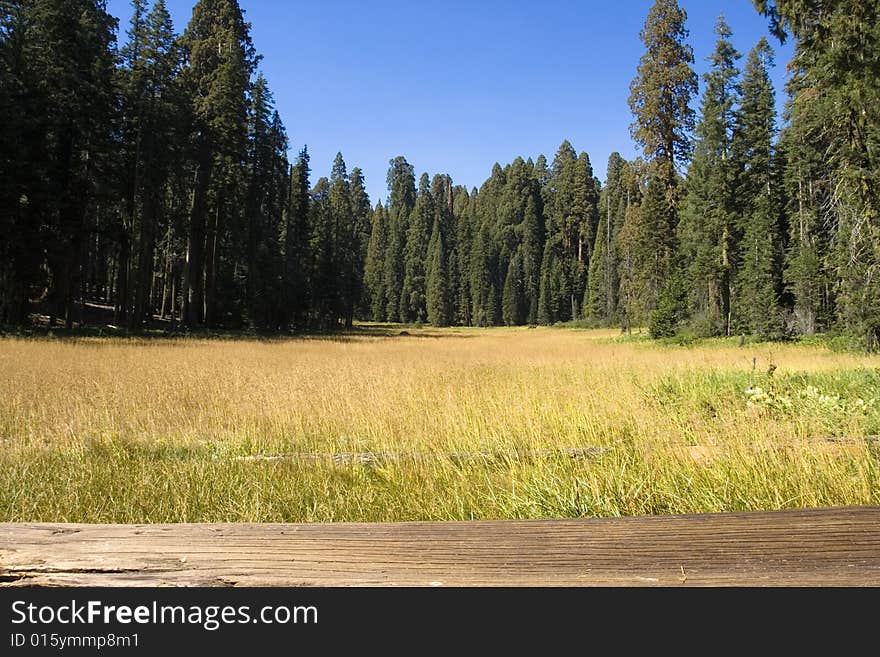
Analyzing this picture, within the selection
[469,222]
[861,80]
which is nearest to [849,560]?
[861,80]

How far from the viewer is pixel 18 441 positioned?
228 inches

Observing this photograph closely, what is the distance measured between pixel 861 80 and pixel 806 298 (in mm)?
16623

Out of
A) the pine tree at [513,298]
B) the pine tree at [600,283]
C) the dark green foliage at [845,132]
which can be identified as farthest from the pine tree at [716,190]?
the pine tree at [513,298]

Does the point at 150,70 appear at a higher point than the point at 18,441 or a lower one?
higher

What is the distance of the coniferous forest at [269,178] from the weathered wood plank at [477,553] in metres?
11.5

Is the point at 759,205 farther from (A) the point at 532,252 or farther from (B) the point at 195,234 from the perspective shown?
(A) the point at 532,252

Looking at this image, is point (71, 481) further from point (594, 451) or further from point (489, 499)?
point (594, 451)

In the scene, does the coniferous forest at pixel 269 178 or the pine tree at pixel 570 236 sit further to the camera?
the pine tree at pixel 570 236

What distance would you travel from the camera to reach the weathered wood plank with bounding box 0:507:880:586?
4.69 ft

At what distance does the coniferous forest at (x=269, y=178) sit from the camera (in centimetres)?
1563

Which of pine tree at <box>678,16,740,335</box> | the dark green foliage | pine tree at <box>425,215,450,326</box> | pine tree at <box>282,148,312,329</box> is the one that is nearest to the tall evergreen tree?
pine tree at <box>282,148,312,329</box>

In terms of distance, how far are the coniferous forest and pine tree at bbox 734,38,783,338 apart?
112mm

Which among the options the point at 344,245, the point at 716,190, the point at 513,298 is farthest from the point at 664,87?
the point at 513,298

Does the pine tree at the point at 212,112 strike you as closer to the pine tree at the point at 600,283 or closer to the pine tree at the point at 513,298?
the pine tree at the point at 600,283
